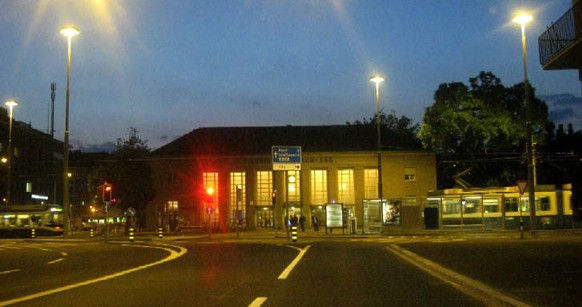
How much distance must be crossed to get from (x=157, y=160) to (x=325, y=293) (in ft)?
183

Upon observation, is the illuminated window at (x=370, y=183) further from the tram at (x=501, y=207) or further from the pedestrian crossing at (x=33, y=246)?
the pedestrian crossing at (x=33, y=246)

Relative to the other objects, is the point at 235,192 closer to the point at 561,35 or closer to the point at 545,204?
the point at 545,204

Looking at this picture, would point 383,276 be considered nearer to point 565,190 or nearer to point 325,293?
point 325,293

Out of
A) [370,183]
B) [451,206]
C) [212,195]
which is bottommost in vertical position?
[451,206]

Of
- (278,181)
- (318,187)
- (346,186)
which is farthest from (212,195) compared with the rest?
(346,186)

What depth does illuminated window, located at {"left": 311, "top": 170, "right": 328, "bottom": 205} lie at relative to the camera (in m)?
63.8

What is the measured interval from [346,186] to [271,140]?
10327 mm

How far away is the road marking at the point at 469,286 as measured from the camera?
11104 mm

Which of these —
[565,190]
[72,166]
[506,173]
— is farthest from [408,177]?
[72,166]

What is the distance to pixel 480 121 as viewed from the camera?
51406mm

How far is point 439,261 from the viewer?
18953mm

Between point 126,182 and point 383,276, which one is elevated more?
point 126,182

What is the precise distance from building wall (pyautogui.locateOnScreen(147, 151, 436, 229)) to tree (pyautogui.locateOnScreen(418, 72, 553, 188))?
9219 millimetres

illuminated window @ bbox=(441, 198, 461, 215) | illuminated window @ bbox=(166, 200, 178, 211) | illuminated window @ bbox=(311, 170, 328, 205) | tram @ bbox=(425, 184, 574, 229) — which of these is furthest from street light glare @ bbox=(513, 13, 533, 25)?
illuminated window @ bbox=(166, 200, 178, 211)
